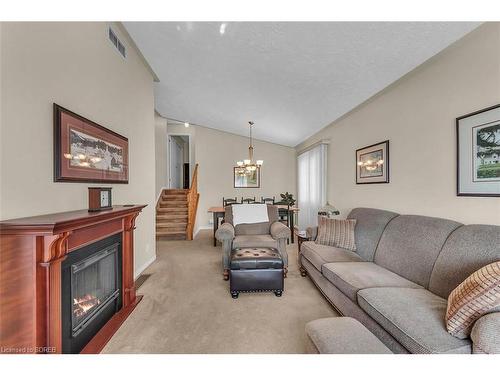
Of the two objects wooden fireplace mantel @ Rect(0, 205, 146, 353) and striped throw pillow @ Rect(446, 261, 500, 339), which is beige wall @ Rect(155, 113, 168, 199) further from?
striped throw pillow @ Rect(446, 261, 500, 339)

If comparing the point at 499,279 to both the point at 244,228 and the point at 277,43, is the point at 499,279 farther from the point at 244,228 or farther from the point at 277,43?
the point at 244,228

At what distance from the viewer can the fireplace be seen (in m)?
1.45

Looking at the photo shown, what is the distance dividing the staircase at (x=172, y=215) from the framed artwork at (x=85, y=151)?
2.93m

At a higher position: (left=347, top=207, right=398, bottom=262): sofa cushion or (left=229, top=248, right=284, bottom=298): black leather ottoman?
(left=347, top=207, right=398, bottom=262): sofa cushion

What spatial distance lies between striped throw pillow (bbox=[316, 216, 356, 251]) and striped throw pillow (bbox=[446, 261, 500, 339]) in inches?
60.6

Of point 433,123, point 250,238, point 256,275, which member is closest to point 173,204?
point 250,238

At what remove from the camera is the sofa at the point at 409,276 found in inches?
47.7

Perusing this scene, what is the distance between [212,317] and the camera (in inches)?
82.7

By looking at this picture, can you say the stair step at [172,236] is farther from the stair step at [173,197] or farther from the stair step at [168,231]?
the stair step at [173,197]

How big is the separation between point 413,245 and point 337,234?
3.02ft

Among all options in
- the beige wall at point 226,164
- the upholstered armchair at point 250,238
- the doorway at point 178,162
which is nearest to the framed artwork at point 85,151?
the upholstered armchair at point 250,238

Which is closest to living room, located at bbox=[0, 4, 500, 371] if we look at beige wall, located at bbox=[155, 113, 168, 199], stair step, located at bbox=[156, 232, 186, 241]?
stair step, located at bbox=[156, 232, 186, 241]

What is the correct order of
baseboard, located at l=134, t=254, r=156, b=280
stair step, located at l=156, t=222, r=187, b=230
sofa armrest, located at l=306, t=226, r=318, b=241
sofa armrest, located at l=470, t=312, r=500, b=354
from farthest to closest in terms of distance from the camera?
stair step, located at l=156, t=222, r=187, b=230 → sofa armrest, located at l=306, t=226, r=318, b=241 → baseboard, located at l=134, t=254, r=156, b=280 → sofa armrest, located at l=470, t=312, r=500, b=354
